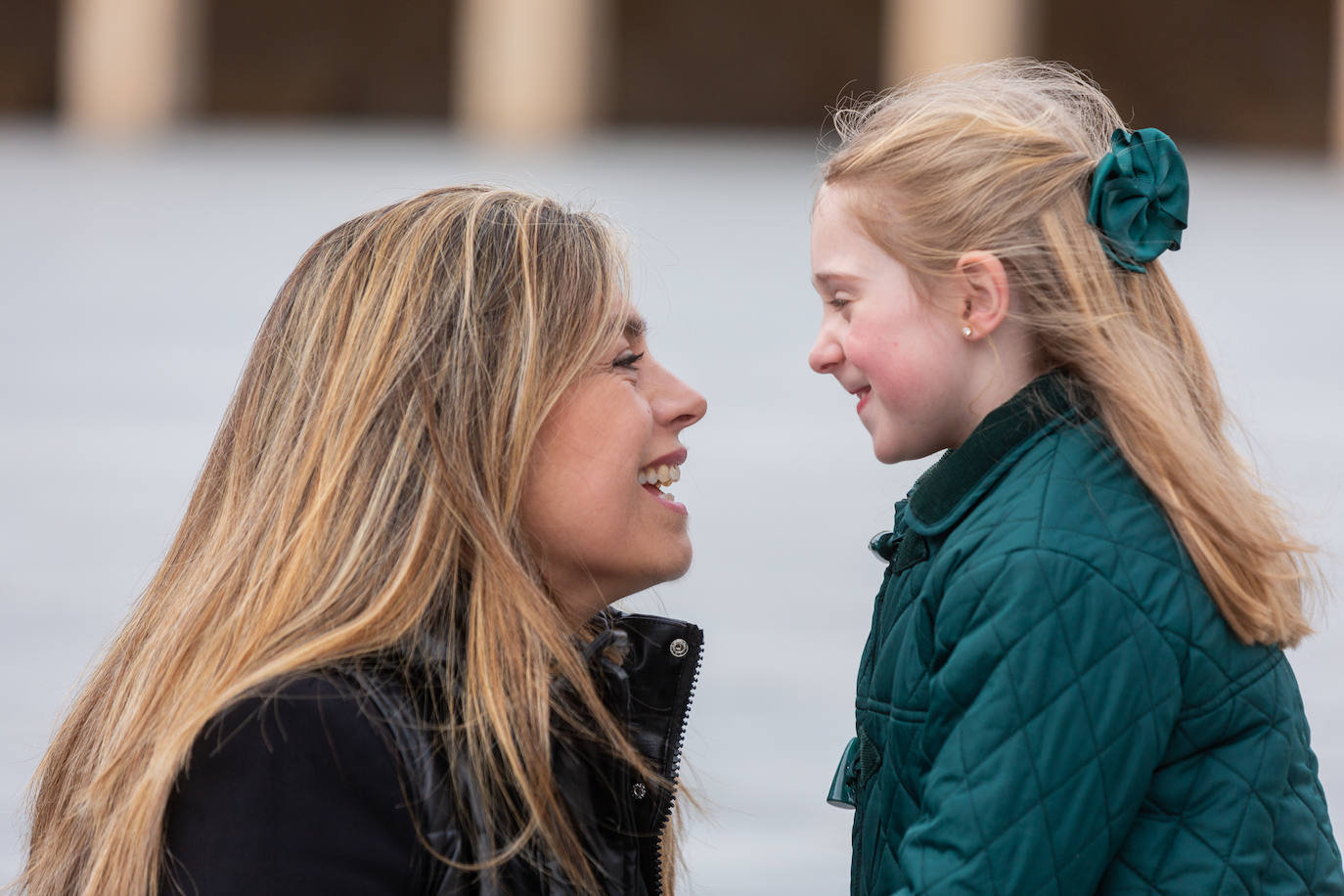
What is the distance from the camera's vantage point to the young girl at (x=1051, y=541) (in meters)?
2.14

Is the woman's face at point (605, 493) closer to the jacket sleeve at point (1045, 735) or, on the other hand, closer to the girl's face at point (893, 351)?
the girl's face at point (893, 351)

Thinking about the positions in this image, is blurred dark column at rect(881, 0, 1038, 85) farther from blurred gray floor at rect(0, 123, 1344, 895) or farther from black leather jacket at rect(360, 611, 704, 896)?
black leather jacket at rect(360, 611, 704, 896)

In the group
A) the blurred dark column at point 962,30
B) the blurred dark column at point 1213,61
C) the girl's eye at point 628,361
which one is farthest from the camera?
the blurred dark column at point 1213,61

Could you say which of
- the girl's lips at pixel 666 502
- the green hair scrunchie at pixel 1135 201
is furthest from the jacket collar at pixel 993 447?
the girl's lips at pixel 666 502

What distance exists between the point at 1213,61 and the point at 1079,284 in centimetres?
2583

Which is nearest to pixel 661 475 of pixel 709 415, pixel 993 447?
pixel 993 447

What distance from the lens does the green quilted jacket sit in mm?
2129

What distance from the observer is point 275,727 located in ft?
6.54

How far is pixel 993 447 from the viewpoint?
7.95 feet

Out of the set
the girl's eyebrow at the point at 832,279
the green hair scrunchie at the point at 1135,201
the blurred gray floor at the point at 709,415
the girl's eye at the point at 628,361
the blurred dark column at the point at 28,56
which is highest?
the green hair scrunchie at the point at 1135,201

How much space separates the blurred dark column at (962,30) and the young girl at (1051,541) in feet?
61.6

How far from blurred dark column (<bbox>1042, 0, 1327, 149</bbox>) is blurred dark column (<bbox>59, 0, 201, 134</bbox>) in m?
12.6

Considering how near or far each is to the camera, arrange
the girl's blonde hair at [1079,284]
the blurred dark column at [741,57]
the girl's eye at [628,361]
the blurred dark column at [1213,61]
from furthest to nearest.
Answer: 1. the blurred dark column at [741,57]
2. the blurred dark column at [1213,61]
3. the girl's eye at [628,361]
4. the girl's blonde hair at [1079,284]

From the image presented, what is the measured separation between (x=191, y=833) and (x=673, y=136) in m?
25.6
